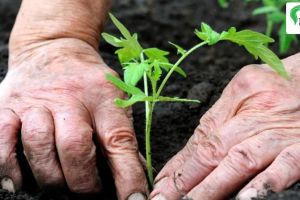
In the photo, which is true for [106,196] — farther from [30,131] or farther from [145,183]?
[30,131]

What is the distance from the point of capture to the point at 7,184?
1983 millimetres

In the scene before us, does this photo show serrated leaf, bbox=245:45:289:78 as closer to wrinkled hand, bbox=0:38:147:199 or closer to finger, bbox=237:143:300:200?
finger, bbox=237:143:300:200

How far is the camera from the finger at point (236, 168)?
177 cm

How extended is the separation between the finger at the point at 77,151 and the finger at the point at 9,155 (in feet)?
0.52

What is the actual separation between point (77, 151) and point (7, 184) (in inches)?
11.0

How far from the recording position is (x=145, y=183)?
1.97 metres

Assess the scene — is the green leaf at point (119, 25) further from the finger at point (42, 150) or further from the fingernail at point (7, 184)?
the fingernail at point (7, 184)

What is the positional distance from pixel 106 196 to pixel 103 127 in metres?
0.27

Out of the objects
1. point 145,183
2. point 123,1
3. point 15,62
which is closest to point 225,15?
point 123,1

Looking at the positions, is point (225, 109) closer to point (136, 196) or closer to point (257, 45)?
point (257, 45)

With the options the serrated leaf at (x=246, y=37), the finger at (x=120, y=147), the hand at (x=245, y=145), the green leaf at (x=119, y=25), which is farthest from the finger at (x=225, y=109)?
the green leaf at (x=119, y=25)

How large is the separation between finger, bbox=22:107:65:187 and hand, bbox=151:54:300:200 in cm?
36

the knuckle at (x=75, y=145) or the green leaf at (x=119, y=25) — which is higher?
the green leaf at (x=119, y=25)

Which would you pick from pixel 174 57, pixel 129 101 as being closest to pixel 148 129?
pixel 129 101
